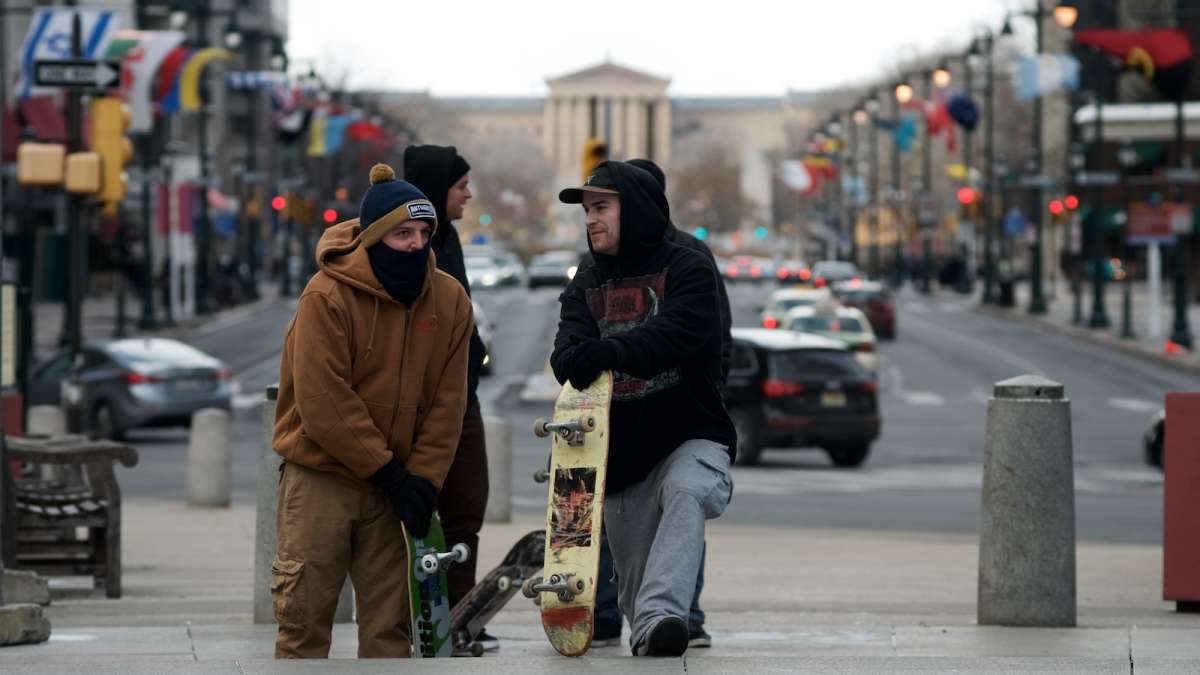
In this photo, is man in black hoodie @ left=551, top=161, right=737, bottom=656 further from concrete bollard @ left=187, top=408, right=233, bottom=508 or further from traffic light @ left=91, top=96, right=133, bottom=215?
traffic light @ left=91, top=96, right=133, bottom=215

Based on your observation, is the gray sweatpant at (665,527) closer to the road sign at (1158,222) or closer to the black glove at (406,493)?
the black glove at (406,493)

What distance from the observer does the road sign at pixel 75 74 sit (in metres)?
24.4

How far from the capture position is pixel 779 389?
27.1 meters

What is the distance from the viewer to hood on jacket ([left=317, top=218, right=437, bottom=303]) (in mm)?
7512

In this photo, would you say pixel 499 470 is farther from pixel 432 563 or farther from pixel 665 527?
pixel 432 563

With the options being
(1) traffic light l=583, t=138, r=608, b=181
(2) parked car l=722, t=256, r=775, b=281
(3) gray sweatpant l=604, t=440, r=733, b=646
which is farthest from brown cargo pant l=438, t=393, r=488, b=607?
(2) parked car l=722, t=256, r=775, b=281

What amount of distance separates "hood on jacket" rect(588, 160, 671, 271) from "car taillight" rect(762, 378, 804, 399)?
61.7 ft

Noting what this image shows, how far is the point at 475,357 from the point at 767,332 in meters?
19.2

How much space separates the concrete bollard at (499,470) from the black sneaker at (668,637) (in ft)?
32.1

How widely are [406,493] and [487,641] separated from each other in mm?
2098

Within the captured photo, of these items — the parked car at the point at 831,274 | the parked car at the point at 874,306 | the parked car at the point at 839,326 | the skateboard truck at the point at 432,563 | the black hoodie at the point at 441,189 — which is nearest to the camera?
the skateboard truck at the point at 432,563

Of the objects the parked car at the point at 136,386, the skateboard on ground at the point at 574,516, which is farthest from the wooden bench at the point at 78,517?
the parked car at the point at 136,386

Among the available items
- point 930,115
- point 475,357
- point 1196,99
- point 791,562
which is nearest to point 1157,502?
point 791,562

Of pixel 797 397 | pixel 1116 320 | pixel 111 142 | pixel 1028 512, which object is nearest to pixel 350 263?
pixel 1028 512
